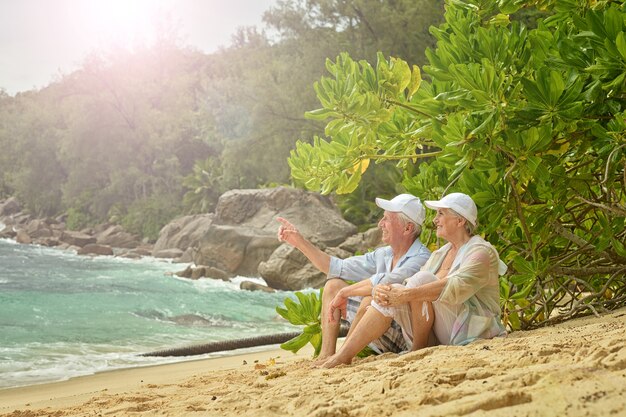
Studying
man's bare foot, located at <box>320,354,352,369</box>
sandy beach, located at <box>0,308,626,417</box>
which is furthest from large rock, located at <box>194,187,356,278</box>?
sandy beach, located at <box>0,308,626,417</box>

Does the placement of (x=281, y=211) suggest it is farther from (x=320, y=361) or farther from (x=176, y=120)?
(x=176, y=120)

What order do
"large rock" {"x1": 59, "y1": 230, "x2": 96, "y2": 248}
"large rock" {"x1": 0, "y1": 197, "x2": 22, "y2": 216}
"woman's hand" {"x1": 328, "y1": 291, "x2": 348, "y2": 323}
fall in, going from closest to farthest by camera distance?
1. "woman's hand" {"x1": 328, "y1": 291, "x2": 348, "y2": 323}
2. "large rock" {"x1": 59, "y1": 230, "x2": 96, "y2": 248}
3. "large rock" {"x1": 0, "y1": 197, "x2": 22, "y2": 216}

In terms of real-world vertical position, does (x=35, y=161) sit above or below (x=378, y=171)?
above

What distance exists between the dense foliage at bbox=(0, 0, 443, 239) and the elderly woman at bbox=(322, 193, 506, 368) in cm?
1939

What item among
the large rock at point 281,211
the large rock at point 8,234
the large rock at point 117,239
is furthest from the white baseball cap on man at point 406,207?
the large rock at point 8,234

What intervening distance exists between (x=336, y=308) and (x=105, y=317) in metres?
8.16

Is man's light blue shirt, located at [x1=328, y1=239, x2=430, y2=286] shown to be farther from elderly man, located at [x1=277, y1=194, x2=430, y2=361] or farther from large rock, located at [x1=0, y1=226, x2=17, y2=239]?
large rock, located at [x1=0, y1=226, x2=17, y2=239]

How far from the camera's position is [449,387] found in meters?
2.45

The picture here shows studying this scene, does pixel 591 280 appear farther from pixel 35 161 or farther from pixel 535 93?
pixel 35 161

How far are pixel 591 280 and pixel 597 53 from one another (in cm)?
187

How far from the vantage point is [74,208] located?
134 ft

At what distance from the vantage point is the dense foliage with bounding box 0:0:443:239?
2405cm

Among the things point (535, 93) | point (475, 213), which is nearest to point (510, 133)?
point (535, 93)

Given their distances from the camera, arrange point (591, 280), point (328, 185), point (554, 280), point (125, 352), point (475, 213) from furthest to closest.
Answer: point (125, 352)
point (591, 280)
point (554, 280)
point (328, 185)
point (475, 213)
